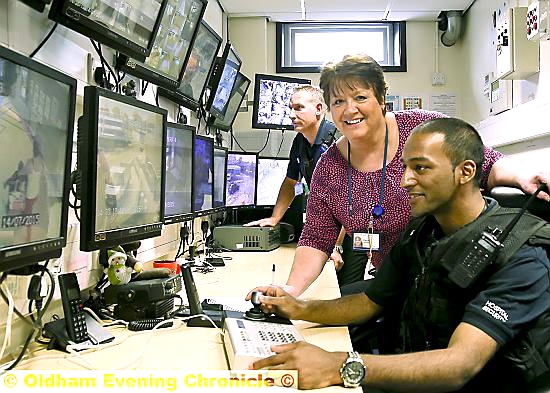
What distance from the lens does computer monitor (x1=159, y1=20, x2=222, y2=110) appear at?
8.87ft

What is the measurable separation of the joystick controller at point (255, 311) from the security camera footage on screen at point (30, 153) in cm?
52

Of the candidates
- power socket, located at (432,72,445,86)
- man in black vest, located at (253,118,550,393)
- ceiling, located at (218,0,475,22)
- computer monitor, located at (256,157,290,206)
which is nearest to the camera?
man in black vest, located at (253,118,550,393)

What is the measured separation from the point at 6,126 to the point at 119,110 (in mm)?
468

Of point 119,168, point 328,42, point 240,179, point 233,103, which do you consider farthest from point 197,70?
point 328,42

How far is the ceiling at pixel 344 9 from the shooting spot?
4.48 metres

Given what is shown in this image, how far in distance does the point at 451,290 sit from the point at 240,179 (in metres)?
2.25

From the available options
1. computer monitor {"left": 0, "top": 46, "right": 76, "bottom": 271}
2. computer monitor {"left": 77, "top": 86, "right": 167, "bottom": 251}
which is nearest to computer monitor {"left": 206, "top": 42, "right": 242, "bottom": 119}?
computer monitor {"left": 77, "top": 86, "right": 167, "bottom": 251}

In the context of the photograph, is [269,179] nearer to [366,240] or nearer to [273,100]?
[273,100]

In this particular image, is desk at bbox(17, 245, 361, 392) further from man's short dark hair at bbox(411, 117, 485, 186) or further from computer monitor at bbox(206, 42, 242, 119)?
computer monitor at bbox(206, 42, 242, 119)

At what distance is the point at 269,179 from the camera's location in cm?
377

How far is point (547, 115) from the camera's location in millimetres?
2910

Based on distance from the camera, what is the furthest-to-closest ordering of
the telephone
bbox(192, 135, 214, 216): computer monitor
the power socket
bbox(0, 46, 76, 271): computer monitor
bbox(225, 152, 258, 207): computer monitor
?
the power socket → bbox(225, 152, 258, 207): computer monitor → bbox(192, 135, 214, 216): computer monitor → the telephone → bbox(0, 46, 76, 271): computer monitor

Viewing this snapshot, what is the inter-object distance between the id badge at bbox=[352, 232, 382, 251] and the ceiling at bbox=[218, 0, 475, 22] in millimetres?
3011

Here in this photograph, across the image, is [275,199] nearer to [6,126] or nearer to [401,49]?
[401,49]
